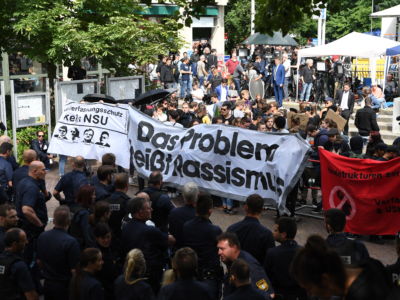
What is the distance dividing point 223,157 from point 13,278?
6.37 m

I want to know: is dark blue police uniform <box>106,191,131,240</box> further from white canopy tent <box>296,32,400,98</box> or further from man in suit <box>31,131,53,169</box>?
white canopy tent <box>296,32,400,98</box>

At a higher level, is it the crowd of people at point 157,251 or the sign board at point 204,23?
the sign board at point 204,23

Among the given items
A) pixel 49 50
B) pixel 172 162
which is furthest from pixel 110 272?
pixel 49 50

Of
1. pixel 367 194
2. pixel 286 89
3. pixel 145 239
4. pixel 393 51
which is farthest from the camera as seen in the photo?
pixel 286 89

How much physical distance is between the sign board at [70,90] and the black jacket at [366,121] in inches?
277

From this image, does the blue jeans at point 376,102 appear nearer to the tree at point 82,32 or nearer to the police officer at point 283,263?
the tree at point 82,32

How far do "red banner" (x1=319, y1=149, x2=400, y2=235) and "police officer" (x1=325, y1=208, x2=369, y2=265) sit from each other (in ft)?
12.4

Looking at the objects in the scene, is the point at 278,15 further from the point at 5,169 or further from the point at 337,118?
the point at 337,118

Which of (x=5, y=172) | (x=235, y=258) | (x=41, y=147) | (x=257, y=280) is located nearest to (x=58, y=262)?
(x=235, y=258)

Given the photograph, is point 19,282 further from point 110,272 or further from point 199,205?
point 199,205

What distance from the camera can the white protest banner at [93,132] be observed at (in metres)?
14.7

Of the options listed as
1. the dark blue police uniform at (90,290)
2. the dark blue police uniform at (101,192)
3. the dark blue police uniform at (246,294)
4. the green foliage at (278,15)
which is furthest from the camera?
the green foliage at (278,15)

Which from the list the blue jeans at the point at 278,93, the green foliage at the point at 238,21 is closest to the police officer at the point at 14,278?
the blue jeans at the point at 278,93

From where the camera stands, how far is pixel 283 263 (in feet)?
22.9
